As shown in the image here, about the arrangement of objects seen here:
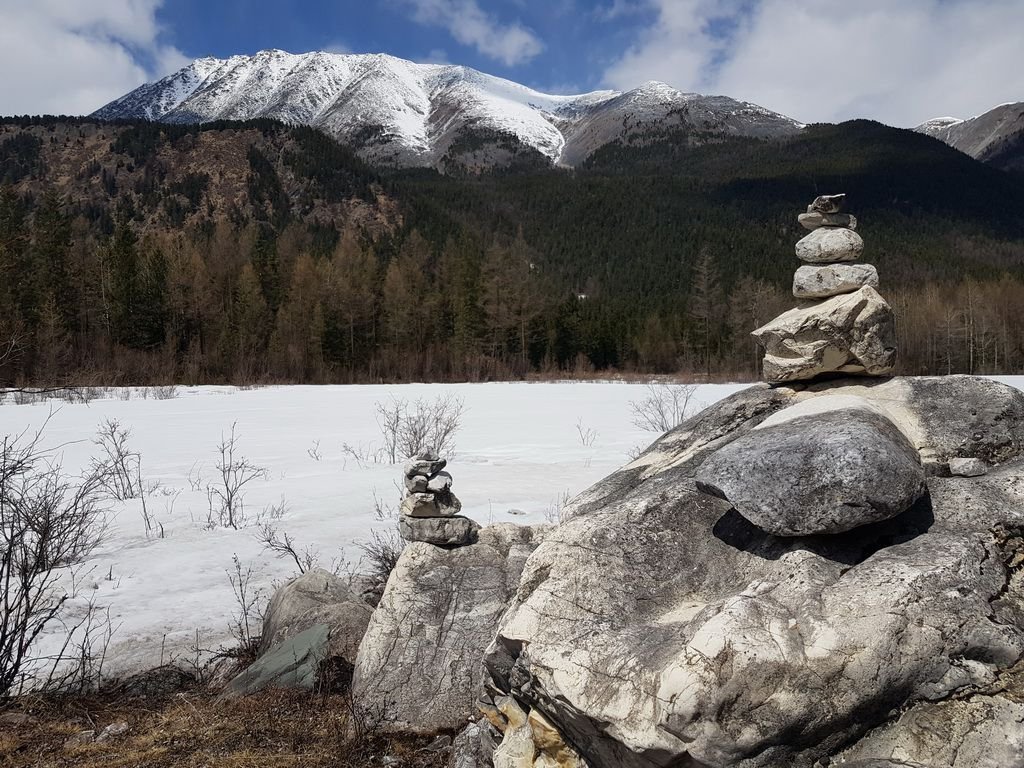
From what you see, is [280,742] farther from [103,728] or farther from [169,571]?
[169,571]

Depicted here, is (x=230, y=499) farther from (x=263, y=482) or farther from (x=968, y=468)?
(x=968, y=468)

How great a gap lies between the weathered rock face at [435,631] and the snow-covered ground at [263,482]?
7.09 ft

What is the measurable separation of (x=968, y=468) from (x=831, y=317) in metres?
1.15

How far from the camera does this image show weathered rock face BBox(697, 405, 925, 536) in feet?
9.15

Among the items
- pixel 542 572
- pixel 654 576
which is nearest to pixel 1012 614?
pixel 654 576

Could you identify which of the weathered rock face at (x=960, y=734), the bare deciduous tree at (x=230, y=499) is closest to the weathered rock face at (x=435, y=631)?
the weathered rock face at (x=960, y=734)

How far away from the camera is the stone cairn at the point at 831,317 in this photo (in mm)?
4113

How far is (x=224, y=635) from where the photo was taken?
620cm

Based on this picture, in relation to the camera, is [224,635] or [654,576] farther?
[224,635]

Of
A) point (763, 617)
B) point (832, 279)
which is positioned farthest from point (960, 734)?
point (832, 279)

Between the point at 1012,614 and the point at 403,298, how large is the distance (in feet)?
182

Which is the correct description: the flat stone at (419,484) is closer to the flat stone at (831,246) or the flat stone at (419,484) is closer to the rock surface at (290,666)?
the rock surface at (290,666)

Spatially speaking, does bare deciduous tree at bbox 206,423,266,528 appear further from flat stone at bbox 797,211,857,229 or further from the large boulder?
flat stone at bbox 797,211,857,229

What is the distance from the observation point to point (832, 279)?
435 centimetres
